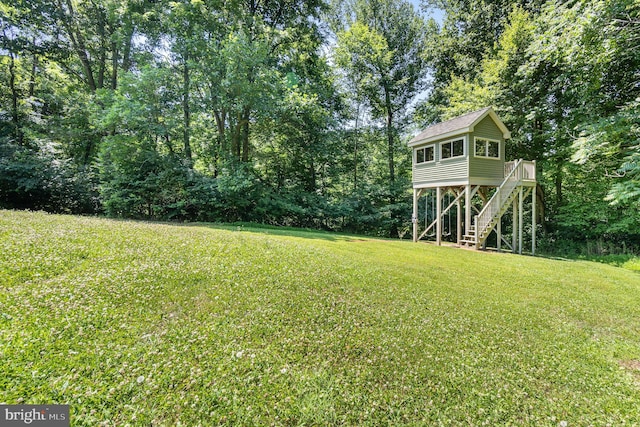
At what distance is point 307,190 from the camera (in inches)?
779

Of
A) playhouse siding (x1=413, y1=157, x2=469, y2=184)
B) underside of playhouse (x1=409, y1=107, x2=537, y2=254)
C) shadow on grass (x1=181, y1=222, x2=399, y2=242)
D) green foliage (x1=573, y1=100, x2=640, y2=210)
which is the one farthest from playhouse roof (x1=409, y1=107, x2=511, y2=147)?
shadow on grass (x1=181, y1=222, x2=399, y2=242)

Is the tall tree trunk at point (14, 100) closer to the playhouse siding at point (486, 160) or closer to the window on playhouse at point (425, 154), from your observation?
the window on playhouse at point (425, 154)

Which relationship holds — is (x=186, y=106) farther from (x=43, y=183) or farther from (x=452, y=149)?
(x=452, y=149)

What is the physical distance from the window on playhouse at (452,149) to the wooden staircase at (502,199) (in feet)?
6.97

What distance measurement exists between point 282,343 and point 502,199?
11404mm

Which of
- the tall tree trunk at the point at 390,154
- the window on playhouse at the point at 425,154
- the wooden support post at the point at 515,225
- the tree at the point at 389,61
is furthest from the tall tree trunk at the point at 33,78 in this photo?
the wooden support post at the point at 515,225

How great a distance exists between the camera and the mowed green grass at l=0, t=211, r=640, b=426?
100 inches

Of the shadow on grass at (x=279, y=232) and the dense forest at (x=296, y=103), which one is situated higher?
the dense forest at (x=296, y=103)

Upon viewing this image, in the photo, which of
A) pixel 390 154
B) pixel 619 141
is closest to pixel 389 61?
pixel 390 154

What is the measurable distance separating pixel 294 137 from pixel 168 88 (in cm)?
746

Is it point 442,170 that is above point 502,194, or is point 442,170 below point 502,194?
above

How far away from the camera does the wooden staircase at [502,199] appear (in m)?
11.3

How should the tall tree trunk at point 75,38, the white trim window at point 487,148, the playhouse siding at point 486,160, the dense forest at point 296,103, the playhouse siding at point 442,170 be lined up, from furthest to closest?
the tall tree trunk at point 75,38 → the dense forest at point 296,103 → the white trim window at point 487,148 → the playhouse siding at point 442,170 → the playhouse siding at point 486,160

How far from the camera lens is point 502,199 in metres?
11.4
